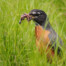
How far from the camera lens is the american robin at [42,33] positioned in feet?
12.3

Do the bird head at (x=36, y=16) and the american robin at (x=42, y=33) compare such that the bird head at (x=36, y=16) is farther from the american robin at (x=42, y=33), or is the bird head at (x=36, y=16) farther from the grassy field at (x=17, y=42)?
the grassy field at (x=17, y=42)

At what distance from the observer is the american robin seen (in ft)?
12.3

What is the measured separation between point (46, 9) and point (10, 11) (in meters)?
0.96

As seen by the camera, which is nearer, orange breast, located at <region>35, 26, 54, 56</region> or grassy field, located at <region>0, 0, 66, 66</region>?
grassy field, located at <region>0, 0, 66, 66</region>

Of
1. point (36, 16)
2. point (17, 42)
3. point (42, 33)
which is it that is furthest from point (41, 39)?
point (36, 16)

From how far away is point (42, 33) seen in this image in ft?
12.7

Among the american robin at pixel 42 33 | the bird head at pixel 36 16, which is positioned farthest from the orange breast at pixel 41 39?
the bird head at pixel 36 16

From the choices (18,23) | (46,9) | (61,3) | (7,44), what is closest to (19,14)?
(18,23)

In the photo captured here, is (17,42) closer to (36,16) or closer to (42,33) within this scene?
(42,33)

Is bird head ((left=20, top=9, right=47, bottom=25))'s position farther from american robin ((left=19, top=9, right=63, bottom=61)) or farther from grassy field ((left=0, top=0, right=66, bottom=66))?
grassy field ((left=0, top=0, right=66, bottom=66))

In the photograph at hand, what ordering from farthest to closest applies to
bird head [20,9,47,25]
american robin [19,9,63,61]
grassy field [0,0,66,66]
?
bird head [20,9,47,25] < american robin [19,9,63,61] < grassy field [0,0,66,66]

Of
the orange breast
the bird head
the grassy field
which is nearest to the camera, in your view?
the grassy field

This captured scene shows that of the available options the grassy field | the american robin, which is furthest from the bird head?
the grassy field

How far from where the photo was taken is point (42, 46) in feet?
11.9
